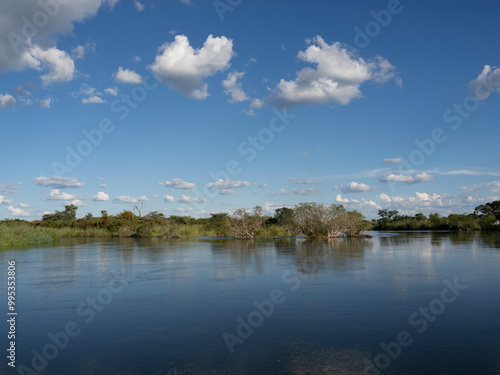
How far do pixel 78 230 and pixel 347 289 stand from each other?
6210 cm

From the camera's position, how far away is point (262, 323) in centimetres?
880

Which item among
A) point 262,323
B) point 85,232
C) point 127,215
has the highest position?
point 127,215

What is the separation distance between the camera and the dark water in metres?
6.44

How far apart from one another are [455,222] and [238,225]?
53.5 meters

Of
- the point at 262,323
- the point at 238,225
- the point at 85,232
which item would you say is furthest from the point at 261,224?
the point at 262,323

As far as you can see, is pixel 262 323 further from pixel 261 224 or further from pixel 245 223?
pixel 261 224

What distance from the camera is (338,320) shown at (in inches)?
350

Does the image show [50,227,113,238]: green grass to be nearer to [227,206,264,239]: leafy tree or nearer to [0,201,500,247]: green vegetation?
[0,201,500,247]: green vegetation

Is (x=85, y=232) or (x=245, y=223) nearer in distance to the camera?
(x=245, y=223)

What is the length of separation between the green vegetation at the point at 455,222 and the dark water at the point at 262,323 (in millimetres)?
67407

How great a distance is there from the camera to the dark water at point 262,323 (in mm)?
6438

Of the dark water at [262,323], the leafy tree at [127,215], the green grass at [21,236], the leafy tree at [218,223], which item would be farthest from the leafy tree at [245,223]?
the leafy tree at [127,215]

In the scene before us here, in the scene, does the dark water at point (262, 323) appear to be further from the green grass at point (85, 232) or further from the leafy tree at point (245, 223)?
the green grass at point (85, 232)

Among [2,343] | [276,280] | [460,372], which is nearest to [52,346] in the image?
[2,343]
